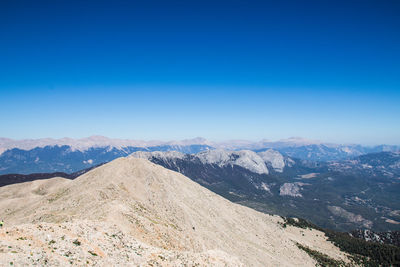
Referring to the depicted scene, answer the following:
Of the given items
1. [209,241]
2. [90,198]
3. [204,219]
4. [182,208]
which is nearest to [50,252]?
[90,198]

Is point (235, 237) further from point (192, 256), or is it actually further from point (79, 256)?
point (79, 256)

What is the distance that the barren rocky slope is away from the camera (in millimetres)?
35469

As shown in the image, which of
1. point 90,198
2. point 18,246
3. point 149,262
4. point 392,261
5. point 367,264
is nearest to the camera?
point 18,246

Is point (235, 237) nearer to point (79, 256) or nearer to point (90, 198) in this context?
point (90, 198)

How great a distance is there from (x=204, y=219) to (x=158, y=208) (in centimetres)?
2263

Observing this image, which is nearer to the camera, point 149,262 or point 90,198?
point 149,262

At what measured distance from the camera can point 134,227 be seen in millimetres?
59750

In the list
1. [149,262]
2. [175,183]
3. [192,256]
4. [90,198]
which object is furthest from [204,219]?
[149,262]

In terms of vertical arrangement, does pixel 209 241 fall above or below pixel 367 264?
above

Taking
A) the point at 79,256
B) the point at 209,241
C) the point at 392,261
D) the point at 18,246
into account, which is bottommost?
the point at 392,261

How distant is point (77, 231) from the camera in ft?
136

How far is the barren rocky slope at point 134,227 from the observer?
35469mm

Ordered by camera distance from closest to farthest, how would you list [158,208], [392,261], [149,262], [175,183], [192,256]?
[149,262] → [192,256] → [158,208] → [175,183] → [392,261]

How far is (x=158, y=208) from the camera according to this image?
305 feet
